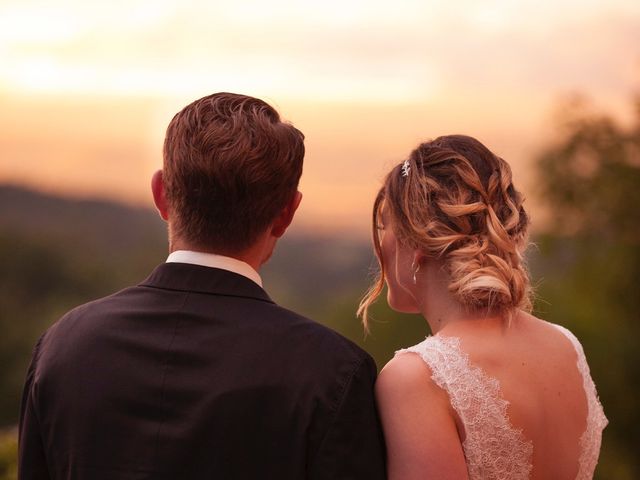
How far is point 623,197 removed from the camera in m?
29.2

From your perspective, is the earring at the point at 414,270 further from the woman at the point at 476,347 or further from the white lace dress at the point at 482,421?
the white lace dress at the point at 482,421

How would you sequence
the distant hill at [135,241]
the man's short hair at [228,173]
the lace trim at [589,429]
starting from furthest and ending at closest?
the distant hill at [135,241], the lace trim at [589,429], the man's short hair at [228,173]

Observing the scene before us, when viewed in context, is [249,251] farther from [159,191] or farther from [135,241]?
[135,241]

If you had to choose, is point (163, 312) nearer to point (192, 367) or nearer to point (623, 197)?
point (192, 367)

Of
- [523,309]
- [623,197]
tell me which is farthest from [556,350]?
[623,197]

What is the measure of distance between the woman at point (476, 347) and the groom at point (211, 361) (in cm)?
38

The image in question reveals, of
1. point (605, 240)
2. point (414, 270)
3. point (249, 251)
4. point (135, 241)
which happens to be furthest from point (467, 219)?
point (135, 241)

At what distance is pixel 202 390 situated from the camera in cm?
254

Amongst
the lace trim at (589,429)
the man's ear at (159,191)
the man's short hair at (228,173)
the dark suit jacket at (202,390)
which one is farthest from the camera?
the lace trim at (589,429)

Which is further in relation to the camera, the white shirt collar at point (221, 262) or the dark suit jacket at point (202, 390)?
the white shirt collar at point (221, 262)

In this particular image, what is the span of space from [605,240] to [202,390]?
29015 millimetres

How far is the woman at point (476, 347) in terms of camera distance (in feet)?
9.99

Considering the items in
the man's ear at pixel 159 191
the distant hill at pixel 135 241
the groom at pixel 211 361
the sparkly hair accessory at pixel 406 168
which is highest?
the sparkly hair accessory at pixel 406 168

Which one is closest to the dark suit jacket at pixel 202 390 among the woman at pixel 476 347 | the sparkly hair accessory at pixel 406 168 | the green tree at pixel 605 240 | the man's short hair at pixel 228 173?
the man's short hair at pixel 228 173
